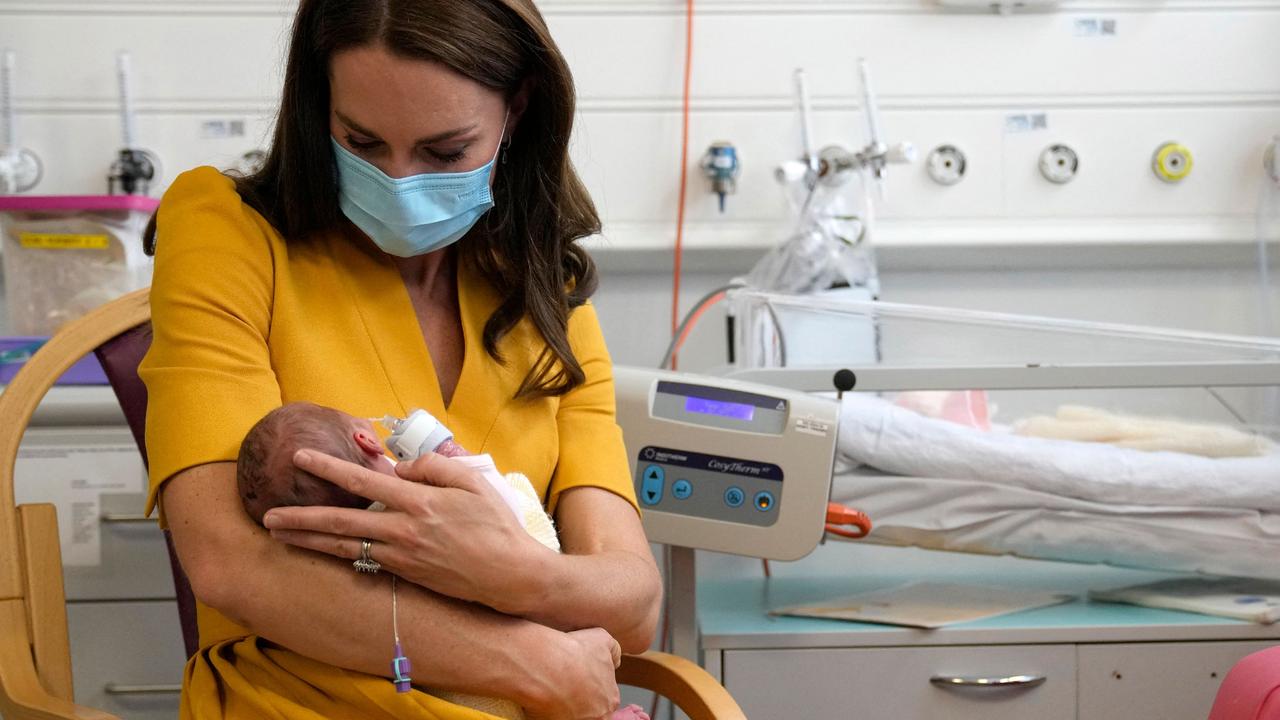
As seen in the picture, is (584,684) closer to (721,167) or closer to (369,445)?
(369,445)

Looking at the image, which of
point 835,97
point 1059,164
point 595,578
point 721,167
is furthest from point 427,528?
point 1059,164

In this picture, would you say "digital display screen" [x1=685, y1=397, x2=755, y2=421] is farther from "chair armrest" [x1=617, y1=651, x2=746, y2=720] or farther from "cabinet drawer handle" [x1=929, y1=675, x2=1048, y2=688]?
"cabinet drawer handle" [x1=929, y1=675, x2=1048, y2=688]

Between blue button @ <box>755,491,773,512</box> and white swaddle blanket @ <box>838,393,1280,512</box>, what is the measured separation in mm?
242

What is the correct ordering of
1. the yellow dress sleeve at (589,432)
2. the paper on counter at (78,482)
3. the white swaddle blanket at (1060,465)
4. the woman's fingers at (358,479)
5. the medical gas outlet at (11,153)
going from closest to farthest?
the woman's fingers at (358,479), the yellow dress sleeve at (589,432), the white swaddle blanket at (1060,465), the paper on counter at (78,482), the medical gas outlet at (11,153)

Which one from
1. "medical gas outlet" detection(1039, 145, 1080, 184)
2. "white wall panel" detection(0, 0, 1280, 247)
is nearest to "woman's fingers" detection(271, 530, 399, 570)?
"white wall panel" detection(0, 0, 1280, 247)

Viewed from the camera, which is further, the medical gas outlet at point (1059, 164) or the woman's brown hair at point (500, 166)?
the medical gas outlet at point (1059, 164)

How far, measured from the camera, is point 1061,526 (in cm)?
177

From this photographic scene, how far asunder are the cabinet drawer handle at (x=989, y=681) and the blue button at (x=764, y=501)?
0.35 metres

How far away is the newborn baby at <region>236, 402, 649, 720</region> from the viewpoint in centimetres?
108

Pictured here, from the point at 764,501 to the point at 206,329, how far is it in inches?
30.5

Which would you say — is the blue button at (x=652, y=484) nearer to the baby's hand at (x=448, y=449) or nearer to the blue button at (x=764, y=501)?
the blue button at (x=764, y=501)

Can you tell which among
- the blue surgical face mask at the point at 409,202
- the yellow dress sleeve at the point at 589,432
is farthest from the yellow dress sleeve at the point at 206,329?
the yellow dress sleeve at the point at 589,432

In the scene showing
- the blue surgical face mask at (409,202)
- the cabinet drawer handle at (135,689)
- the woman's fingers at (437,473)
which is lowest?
the cabinet drawer handle at (135,689)

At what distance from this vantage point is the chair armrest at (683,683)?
1.28 m
